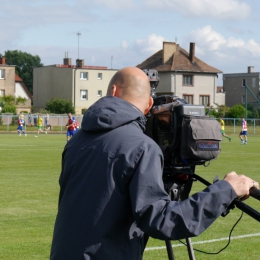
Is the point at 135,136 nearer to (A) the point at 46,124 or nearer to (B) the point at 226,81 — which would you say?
(A) the point at 46,124

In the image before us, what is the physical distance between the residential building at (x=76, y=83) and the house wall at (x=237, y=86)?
1050 inches

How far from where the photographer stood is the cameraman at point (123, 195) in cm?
336

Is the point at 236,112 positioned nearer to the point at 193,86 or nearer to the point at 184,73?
the point at 184,73

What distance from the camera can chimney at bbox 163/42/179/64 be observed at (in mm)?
89125

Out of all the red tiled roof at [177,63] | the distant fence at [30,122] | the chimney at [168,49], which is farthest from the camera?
the red tiled roof at [177,63]

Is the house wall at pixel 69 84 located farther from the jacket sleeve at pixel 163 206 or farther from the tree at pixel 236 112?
the jacket sleeve at pixel 163 206

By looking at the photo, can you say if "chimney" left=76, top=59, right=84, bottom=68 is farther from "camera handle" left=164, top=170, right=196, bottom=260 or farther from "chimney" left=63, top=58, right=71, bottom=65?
"camera handle" left=164, top=170, right=196, bottom=260

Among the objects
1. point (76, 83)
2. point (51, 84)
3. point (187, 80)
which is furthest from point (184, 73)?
point (51, 84)

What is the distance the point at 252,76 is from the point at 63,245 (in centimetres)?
12011

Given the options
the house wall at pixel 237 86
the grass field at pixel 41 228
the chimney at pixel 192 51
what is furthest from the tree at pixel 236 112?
the grass field at pixel 41 228

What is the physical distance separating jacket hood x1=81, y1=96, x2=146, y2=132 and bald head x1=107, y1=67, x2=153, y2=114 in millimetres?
52

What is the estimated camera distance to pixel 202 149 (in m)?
3.85

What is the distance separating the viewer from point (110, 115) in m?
3.52

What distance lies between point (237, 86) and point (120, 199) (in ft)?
390
